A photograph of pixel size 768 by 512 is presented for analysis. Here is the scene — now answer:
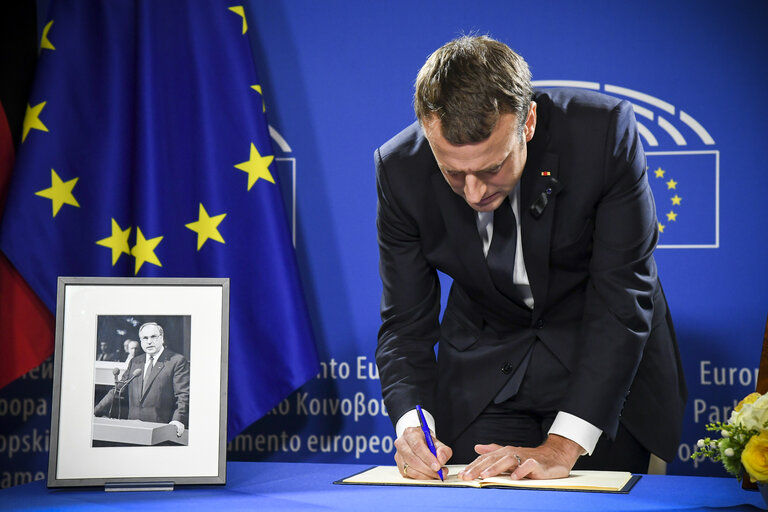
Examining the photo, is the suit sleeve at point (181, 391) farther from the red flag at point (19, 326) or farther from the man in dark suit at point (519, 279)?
the red flag at point (19, 326)

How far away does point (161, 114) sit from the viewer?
9.21 feet

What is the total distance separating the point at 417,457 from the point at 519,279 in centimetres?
51

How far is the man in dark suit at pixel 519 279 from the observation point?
5.42 feet

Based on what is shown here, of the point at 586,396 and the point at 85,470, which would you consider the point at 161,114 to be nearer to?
the point at 85,470

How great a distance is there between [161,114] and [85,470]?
5.00ft

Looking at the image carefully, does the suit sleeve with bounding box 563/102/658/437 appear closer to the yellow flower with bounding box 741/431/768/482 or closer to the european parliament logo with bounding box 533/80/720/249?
the yellow flower with bounding box 741/431/768/482

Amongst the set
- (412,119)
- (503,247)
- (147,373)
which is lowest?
(147,373)

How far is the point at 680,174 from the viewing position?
266cm

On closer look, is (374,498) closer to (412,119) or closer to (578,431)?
(578,431)

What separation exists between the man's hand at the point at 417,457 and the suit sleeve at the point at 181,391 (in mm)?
428

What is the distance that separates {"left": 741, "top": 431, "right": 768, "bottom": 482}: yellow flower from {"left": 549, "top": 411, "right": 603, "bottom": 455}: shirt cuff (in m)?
0.49

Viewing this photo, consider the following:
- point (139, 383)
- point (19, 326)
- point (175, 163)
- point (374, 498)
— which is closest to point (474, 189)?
point (374, 498)

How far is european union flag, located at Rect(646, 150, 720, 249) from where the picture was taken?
8.63 feet

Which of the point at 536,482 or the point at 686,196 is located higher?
the point at 686,196
